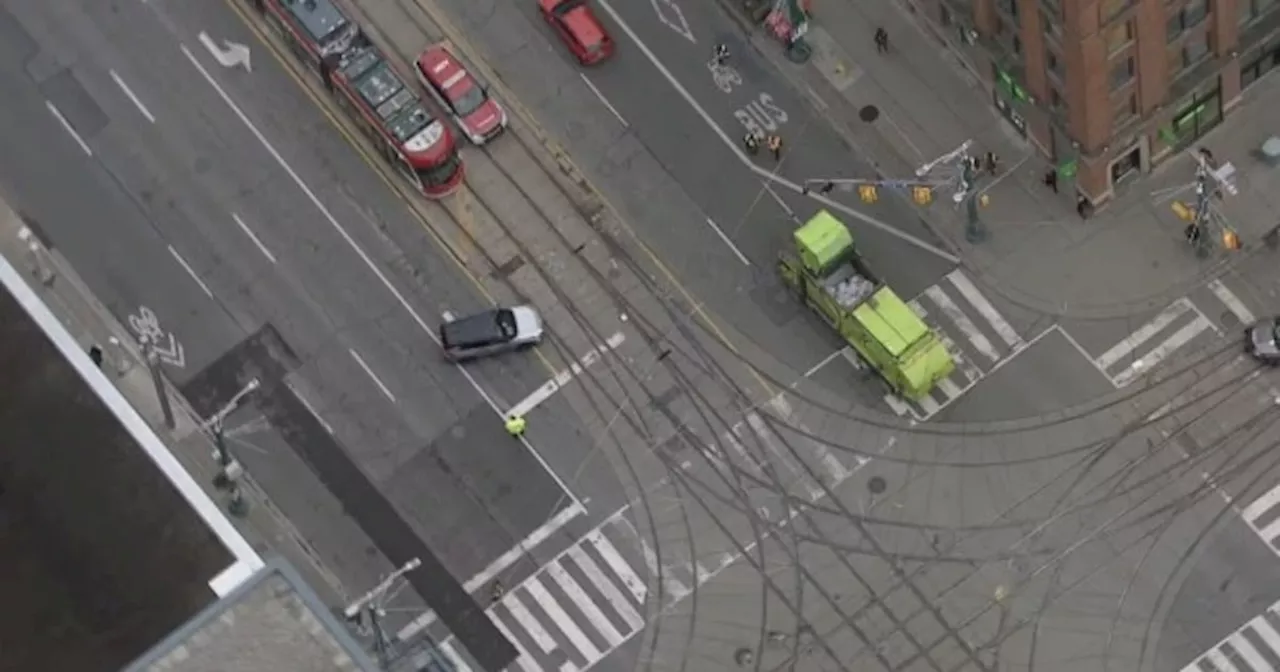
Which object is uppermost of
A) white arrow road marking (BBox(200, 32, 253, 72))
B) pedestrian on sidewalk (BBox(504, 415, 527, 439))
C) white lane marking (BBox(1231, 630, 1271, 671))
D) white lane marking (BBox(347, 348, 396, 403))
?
white arrow road marking (BBox(200, 32, 253, 72))

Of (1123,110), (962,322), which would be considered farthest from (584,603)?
(1123,110)

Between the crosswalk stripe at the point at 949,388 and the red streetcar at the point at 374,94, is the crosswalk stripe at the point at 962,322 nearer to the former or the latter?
the crosswalk stripe at the point at 949,388

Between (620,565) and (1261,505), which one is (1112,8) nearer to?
(1261,505)

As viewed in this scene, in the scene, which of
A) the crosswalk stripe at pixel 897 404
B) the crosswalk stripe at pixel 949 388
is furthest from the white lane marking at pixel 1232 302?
the crosswalk stripe at pixel 897 404

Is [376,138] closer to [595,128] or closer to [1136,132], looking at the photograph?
[595,128]

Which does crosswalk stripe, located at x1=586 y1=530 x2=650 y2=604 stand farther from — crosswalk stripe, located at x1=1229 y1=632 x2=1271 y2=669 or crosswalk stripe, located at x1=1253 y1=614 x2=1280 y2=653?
crosswalk stripe, located at x1=1253 y1=614 x2=1280 y2=653

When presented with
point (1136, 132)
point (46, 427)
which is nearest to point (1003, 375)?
point (1136, 132)

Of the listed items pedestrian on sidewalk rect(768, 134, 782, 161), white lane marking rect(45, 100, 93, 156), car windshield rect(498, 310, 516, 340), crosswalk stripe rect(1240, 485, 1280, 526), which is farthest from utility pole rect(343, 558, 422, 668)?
crosswalk stripe rect(1240, 485, 1280, 526)
